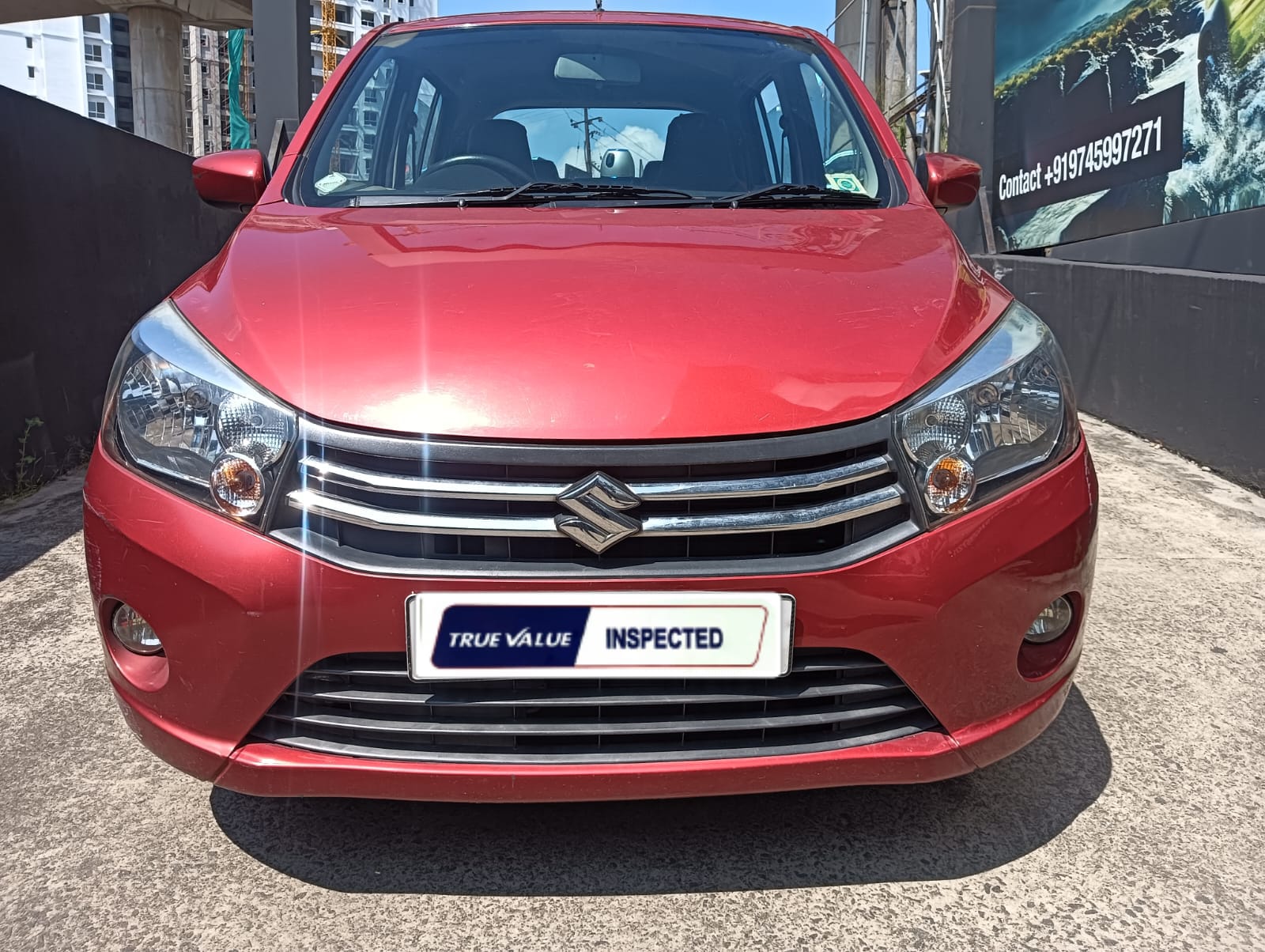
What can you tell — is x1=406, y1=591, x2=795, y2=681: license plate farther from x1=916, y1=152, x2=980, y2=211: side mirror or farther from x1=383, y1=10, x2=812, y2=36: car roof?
x1=383, y1=10, x2=812, y2=36: car roof

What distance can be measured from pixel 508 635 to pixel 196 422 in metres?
0.61

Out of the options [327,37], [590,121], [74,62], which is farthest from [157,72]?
[74,62]

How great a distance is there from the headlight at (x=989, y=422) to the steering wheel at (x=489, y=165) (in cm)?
127

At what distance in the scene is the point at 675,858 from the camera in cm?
199

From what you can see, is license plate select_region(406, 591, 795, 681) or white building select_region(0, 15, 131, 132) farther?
white building select_region(0, 15, 131, 132)

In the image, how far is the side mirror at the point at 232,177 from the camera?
2.75 m

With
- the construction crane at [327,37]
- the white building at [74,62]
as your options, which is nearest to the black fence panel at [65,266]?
the white building at [74,62]

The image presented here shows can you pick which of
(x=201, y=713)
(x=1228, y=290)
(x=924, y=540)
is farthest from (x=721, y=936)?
(x=1228, y=290)

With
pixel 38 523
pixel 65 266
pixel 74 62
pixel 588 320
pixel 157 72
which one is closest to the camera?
pixel 588 320

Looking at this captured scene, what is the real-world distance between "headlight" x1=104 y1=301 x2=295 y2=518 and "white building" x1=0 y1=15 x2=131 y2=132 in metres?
108

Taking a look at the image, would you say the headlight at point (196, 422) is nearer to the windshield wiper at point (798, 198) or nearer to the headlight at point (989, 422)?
the headlight at point (989, 422)

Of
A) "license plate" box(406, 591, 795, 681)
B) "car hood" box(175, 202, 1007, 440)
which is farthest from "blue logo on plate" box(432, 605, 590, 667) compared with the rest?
"car hood" box(175, 202, 1007, 440)

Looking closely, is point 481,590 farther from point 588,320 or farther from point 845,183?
point 845,183

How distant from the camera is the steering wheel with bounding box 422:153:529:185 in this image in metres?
2.77
